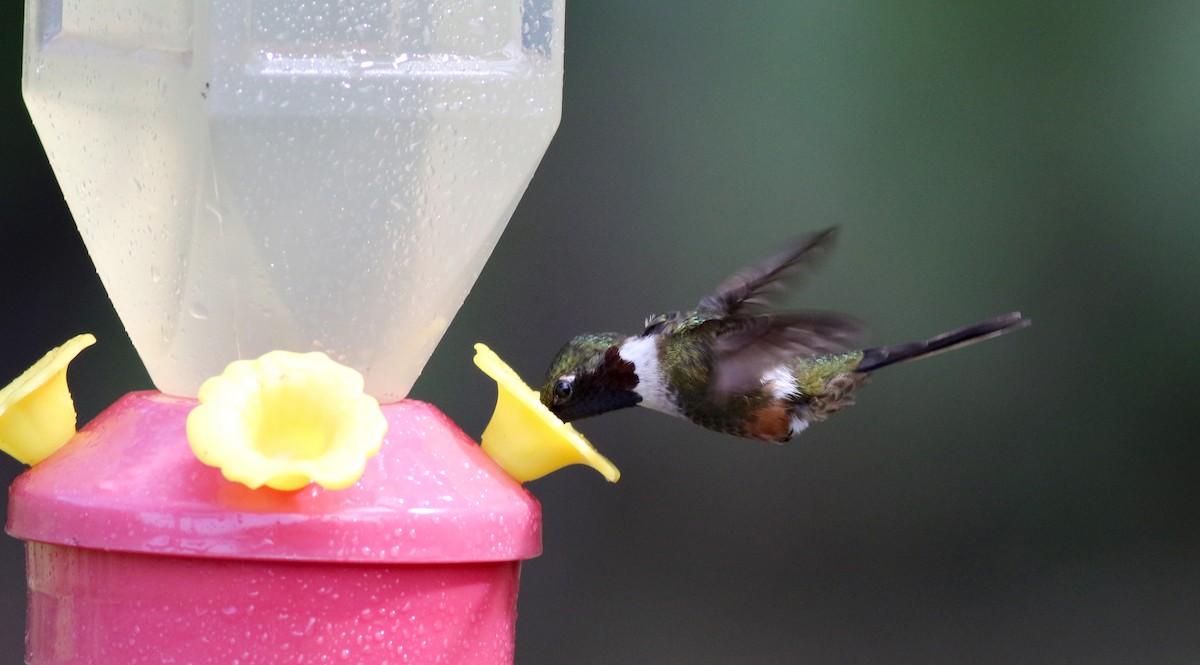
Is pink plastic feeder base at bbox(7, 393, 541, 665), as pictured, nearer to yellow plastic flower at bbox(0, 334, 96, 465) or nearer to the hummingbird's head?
yellow plastic flower at bbox(0, 334, 96, 465)

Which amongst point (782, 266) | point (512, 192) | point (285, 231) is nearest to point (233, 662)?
point (285, 231)

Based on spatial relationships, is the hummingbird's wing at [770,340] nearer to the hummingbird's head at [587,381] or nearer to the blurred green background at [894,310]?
the hummingbird's head at [587,381]

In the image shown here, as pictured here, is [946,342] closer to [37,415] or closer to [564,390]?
[564,390]

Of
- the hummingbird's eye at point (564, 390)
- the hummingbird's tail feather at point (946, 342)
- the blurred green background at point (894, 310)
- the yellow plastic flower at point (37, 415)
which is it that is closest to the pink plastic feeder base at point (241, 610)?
the yellow plastic flower at point (37, 415)

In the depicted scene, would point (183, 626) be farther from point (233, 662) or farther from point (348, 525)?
point (348, 525)

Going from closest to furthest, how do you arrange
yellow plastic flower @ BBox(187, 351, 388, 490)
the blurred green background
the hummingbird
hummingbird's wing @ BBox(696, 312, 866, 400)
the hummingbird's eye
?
yellow plastic flower @ BBox(187, 351, 388, 490) < hummingbird's wing @ BBox(696, 312, 866, 400) < the hummingbird < the hummingbird's eye < the blurred green background

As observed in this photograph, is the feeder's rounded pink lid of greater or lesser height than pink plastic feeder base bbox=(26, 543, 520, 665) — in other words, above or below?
above

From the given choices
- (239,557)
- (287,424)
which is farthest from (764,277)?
(239,557)

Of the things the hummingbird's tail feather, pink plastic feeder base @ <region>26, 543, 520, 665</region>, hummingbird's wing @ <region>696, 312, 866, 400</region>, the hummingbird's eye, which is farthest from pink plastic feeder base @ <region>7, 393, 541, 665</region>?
the hummingbird's tail feather
